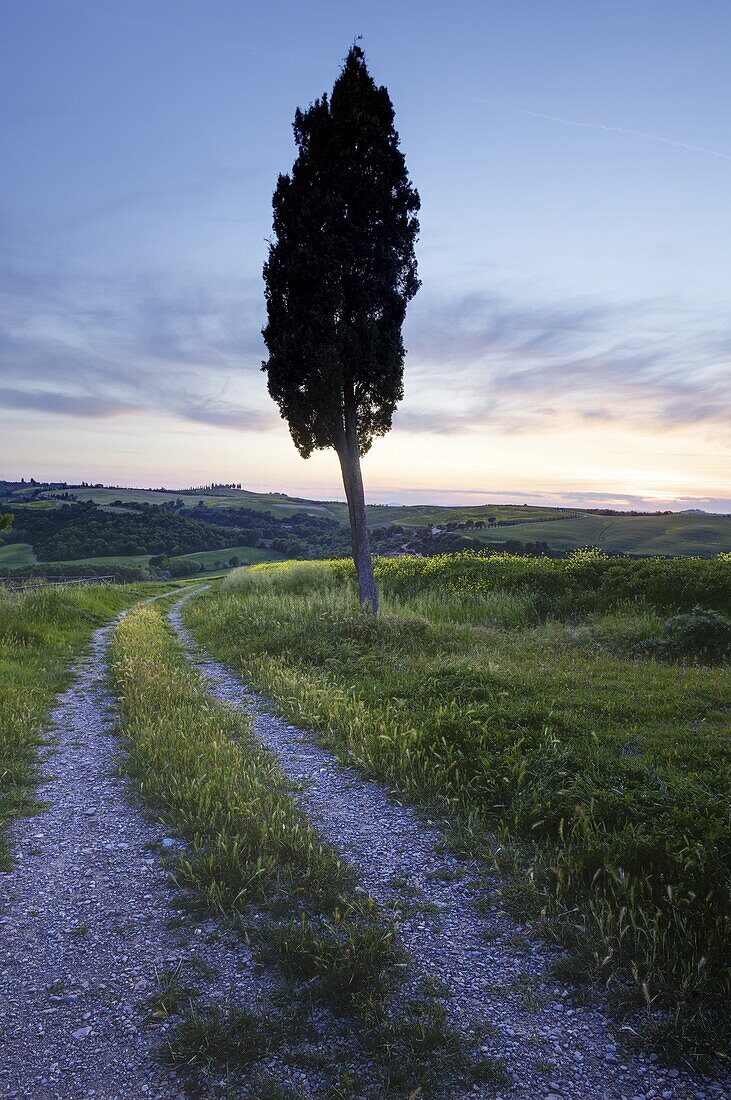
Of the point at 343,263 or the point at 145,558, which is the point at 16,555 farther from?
the point at 343,263

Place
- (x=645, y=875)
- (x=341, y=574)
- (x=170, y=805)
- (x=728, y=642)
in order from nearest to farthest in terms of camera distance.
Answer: (x=645, y=875)
(x=170, y=805)
(x=728, y=642)
(x=341, y=574)

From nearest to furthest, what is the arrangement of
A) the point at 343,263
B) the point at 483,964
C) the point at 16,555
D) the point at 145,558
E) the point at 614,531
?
1. the point at 483,964
2. the point at 343,263
3. the point at 614,531
4. the point at 16,555
5. the point at 145,558

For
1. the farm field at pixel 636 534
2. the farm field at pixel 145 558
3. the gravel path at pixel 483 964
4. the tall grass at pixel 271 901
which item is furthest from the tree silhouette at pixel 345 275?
the farm field at pixel 145 558

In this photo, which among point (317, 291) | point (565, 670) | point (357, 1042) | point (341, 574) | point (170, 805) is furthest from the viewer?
point (341, 574)

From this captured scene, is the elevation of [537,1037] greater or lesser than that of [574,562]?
lesser

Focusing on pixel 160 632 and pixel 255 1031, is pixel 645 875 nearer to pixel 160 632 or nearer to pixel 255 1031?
pixel 255 1031

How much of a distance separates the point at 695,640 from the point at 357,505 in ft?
29.0

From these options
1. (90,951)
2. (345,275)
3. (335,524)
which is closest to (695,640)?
(90,951)

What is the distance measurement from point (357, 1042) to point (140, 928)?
1789mm

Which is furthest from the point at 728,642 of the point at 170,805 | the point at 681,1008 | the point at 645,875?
the point at 170,805

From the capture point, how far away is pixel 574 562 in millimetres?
18250

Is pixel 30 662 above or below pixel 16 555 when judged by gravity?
above

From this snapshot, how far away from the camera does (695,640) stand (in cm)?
1129

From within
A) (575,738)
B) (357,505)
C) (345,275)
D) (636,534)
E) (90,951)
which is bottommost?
(90,951)
